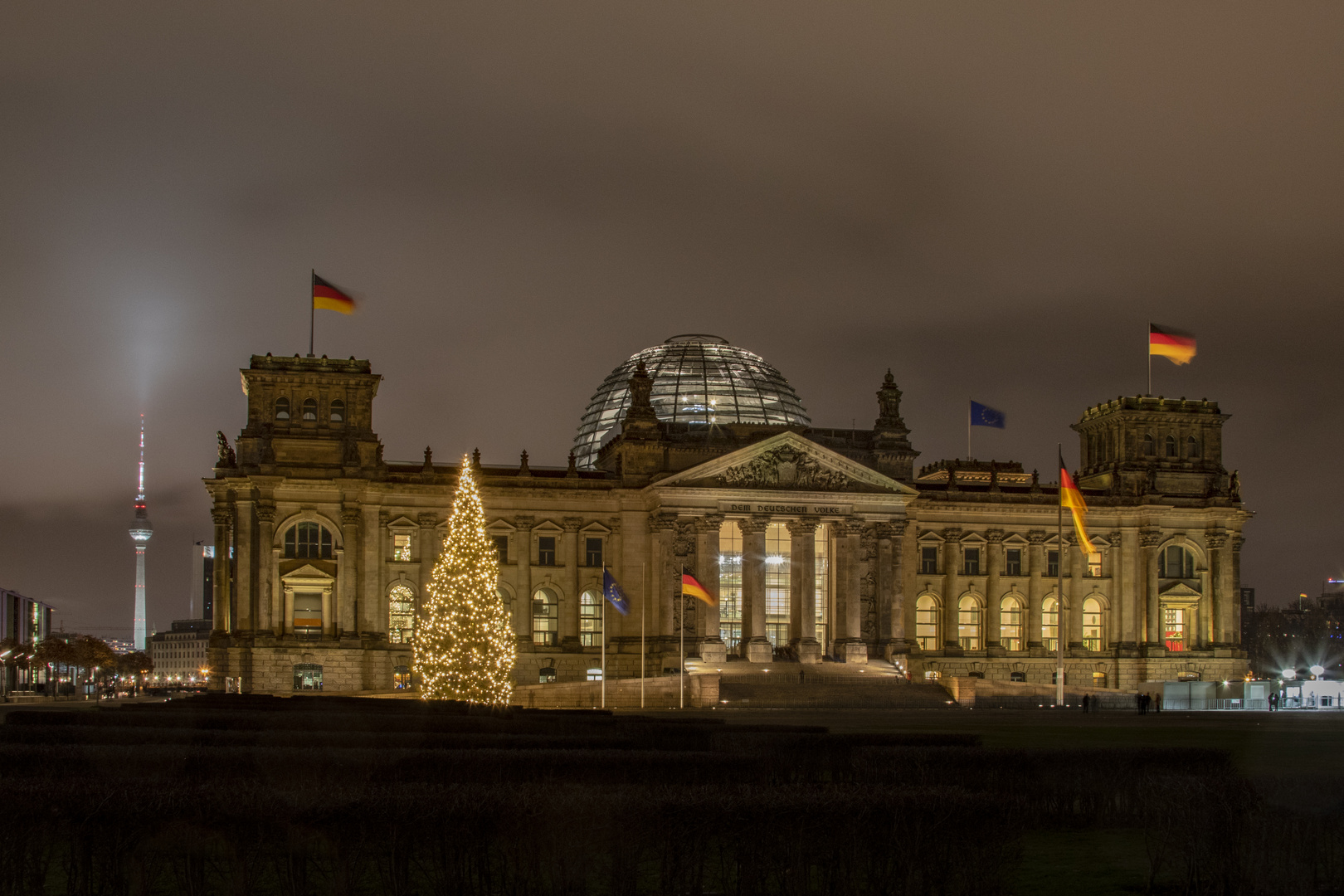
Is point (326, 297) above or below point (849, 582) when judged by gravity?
above

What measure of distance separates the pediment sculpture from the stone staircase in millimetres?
11403

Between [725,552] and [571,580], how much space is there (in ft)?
34.4

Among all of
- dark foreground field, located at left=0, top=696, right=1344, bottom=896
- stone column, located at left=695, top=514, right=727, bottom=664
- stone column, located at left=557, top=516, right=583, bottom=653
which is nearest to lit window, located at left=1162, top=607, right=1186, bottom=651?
stone column, located at left=695, top=514, right=727, bottom=664

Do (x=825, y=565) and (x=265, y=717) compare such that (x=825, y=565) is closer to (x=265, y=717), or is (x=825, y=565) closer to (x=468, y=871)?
(x=265, y=717)

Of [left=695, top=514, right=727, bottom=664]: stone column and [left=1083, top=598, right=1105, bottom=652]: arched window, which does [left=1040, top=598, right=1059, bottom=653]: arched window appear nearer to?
[left=1083, top=598, right=1105, bottom=652]: arched window

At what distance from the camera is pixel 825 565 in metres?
99.7

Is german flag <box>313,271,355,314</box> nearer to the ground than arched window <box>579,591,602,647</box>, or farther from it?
farther from it

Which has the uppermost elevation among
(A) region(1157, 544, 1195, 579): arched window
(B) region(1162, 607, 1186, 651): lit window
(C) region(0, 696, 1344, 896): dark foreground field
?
(A) region(1157, 544, 1195, 579): arched window

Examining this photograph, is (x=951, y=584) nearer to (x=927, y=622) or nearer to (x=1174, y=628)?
(x=927, y=622)

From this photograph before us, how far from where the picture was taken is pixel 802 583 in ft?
312

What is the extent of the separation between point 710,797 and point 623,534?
266 feet

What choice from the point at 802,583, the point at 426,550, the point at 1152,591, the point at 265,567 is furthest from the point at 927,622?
the point at 265,567

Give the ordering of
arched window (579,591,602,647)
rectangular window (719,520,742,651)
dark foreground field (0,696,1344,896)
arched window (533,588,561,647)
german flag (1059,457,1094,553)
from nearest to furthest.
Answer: dark foreground field (0,696,1344,896) < german flag (1059,457,1094,553) < arched window (533,588,561,647) < rectangular window (719,520,742,651) < arched window (579,591,602,647)

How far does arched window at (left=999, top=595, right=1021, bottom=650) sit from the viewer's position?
10581 cm
